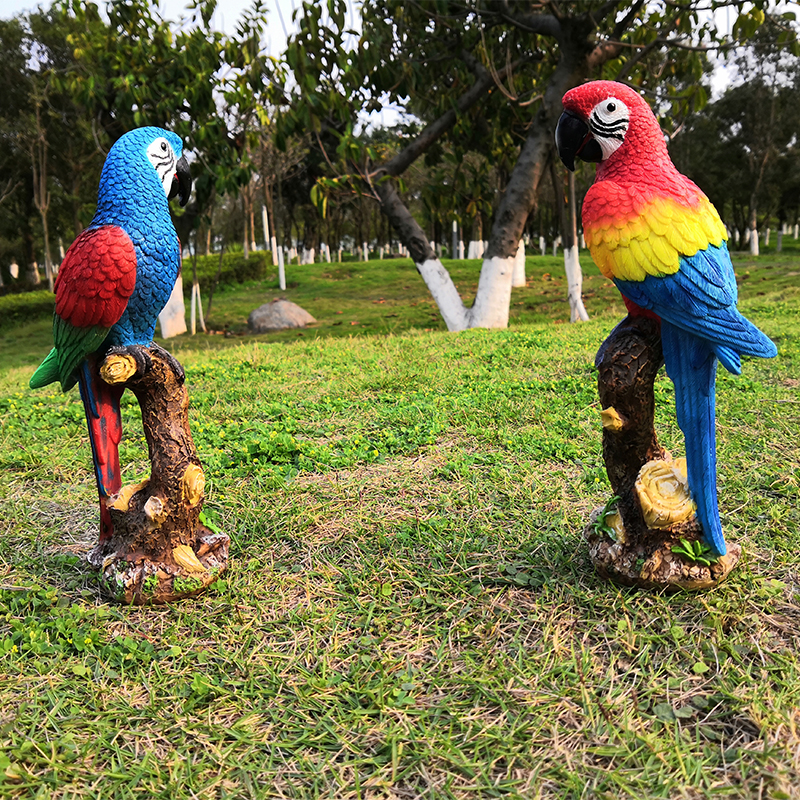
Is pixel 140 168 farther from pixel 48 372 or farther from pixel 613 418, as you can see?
pixel 613 418

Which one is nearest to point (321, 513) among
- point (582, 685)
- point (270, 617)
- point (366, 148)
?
point (270, 617)

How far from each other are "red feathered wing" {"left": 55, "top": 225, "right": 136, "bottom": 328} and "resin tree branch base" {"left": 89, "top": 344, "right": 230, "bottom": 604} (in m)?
0.18

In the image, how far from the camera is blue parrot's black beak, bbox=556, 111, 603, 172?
207 cm

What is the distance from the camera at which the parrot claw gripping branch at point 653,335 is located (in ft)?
6.13

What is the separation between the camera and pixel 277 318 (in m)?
11.4

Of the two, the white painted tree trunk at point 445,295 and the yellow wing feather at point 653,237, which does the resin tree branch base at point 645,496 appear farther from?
the white painted tree trunk at point 445,295

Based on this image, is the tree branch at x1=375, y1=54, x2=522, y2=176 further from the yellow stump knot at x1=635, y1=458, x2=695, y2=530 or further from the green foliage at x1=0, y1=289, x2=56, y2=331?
the green foliage at x1=0, y1=289, x2=56, y2=331

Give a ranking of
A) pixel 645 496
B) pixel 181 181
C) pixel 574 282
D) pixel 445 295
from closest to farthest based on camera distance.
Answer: pixel 645 496 < pixel 181 181 < pixel 574 282 < pixel 445 295

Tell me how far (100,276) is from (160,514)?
0.90 m

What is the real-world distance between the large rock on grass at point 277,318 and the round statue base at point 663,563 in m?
9.72

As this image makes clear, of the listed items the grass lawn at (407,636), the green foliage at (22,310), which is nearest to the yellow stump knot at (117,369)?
the grass lawn at (407,636)

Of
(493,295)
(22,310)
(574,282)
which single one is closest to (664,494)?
(493,295)

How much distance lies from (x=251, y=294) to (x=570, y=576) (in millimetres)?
15896

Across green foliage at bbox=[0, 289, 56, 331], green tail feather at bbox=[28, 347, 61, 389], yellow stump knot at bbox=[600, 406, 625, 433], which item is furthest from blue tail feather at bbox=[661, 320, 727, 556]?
green foliage at bbox=[0, 289, 56, 331]
